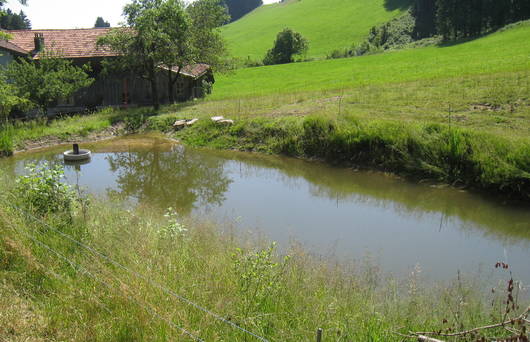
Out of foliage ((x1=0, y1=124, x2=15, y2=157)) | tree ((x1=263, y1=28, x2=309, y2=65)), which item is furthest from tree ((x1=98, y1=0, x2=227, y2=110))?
tree ((x1=263, y1=28, x2=309, y2=65))

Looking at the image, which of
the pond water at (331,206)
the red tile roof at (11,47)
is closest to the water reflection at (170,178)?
the pond water at (331,206)

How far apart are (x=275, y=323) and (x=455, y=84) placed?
1828 cm

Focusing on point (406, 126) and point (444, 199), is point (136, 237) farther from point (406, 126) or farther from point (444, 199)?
point (406, 126)

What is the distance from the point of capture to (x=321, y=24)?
3076 inches

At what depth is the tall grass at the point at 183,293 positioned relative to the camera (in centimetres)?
426

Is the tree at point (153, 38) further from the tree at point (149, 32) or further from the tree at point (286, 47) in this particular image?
the tree at point (286, 47)

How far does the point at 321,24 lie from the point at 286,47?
823 inches

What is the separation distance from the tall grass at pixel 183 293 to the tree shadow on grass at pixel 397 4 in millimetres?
76368

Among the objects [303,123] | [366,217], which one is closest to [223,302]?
[366,217]

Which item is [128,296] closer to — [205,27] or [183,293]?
[183,293]

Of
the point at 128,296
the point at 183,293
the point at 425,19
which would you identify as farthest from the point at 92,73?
the point at 425,19

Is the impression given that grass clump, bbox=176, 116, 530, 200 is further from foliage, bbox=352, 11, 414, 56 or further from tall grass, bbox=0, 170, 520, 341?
foliage, bbox=352, 11, 414, 56

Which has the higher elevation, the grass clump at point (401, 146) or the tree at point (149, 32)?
the tree at point (149, 32)

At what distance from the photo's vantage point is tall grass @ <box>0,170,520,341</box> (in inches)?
168
